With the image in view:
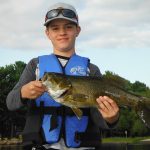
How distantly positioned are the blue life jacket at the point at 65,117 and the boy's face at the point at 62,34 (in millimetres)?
197

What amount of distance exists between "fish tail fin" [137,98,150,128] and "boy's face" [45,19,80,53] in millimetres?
1334

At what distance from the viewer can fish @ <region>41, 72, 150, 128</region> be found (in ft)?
19.9

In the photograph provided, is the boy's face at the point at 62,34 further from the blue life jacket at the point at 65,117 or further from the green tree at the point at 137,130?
the green tree at the point at 137,130

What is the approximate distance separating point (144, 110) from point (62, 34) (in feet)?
5.15

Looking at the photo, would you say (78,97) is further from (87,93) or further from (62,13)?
(62,13)

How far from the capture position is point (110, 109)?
634cm

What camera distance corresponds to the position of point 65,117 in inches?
271

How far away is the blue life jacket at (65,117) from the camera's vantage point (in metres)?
6.69

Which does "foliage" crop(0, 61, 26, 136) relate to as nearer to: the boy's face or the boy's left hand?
the boy's face

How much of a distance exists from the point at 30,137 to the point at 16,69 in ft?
330

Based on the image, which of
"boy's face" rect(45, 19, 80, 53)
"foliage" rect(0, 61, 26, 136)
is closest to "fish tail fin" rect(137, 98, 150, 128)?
"boy's face" rect(45, 19, 80, 53)

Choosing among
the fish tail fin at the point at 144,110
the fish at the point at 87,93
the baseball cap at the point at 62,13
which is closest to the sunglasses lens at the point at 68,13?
the baseball cap at the point at 62,13

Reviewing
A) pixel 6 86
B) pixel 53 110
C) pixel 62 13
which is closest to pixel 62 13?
pixel 62 13

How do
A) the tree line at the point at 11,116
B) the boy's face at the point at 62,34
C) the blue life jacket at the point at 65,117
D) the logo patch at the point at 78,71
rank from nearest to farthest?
the blue life jacket at the point at 65,117 → the boy's face at the point at 62,34 → the logo patch at the point at 78,71 → the tree line at the point at 11,116
